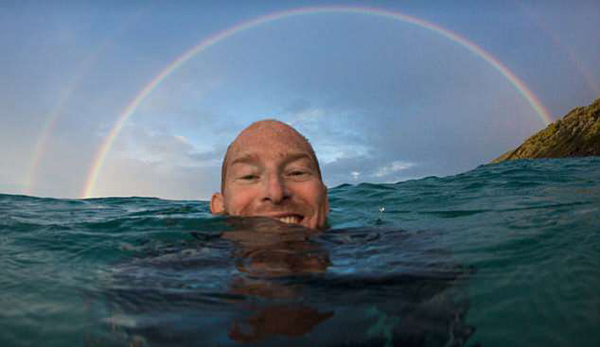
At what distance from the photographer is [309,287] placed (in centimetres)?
278

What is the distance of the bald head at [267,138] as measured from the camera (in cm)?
455

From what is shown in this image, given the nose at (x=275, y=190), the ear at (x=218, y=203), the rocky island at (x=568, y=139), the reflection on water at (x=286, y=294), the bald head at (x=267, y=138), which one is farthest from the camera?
the rocky island at (x=568, y=139)

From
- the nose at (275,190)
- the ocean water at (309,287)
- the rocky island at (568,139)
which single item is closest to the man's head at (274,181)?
the nose at (275,190)

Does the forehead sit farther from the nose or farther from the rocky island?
the rocky island

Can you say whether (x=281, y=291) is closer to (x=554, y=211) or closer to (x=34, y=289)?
(x=34, y=289)

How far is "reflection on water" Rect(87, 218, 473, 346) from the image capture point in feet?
7.25

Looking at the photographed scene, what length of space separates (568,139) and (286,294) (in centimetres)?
3463

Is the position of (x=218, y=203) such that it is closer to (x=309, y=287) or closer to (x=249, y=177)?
(x=249, y=177)

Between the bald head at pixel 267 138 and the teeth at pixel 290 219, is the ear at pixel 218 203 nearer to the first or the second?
the bald head at pixel 267 138

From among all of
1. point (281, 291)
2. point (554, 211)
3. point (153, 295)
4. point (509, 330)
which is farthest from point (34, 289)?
point (554, 211)

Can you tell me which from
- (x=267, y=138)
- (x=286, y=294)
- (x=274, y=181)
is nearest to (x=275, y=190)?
(x=274, y=181)

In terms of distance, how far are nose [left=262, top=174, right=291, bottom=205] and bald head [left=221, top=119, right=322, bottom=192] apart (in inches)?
17.9

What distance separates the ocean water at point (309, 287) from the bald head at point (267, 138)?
750 mm

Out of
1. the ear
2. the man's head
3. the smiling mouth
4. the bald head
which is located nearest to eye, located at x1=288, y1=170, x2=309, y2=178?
the man's head
